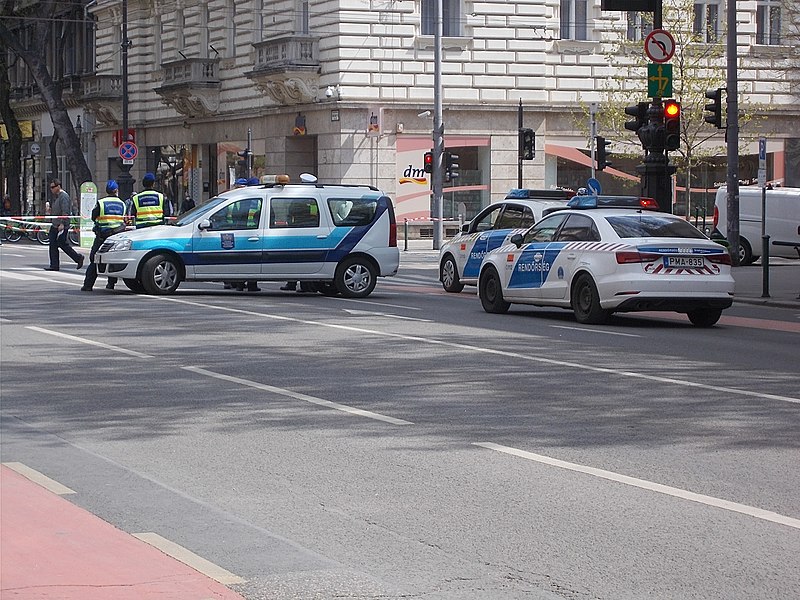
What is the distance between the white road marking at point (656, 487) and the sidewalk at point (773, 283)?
48.8 ft

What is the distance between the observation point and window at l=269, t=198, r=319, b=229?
24098 mm

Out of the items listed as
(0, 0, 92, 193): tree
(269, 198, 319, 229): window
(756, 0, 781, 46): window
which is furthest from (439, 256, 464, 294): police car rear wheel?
(0, 0, 92, 193): tree

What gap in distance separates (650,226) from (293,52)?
89.7ft

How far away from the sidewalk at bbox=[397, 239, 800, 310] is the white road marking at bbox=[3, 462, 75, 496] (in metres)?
16.7

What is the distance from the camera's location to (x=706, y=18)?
158ft

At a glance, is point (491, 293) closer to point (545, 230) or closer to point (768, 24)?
point (545, 230)

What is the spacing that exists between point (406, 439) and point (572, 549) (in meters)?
3.24

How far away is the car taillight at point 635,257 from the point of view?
18656 mm

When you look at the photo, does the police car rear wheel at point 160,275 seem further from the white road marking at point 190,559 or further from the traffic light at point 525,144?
the white road marking at point 190,559

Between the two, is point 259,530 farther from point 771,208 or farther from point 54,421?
point 771,208

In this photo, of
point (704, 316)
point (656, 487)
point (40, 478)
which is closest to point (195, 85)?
point (704, 316)

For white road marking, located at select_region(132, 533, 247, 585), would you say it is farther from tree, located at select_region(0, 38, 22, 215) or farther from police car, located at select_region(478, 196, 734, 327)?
tree, located at select_region(0, 38, 22, 215)

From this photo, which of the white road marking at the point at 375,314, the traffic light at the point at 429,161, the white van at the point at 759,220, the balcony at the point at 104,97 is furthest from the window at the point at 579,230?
the balcony at the point at 104,97

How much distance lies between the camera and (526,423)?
1080 cm
